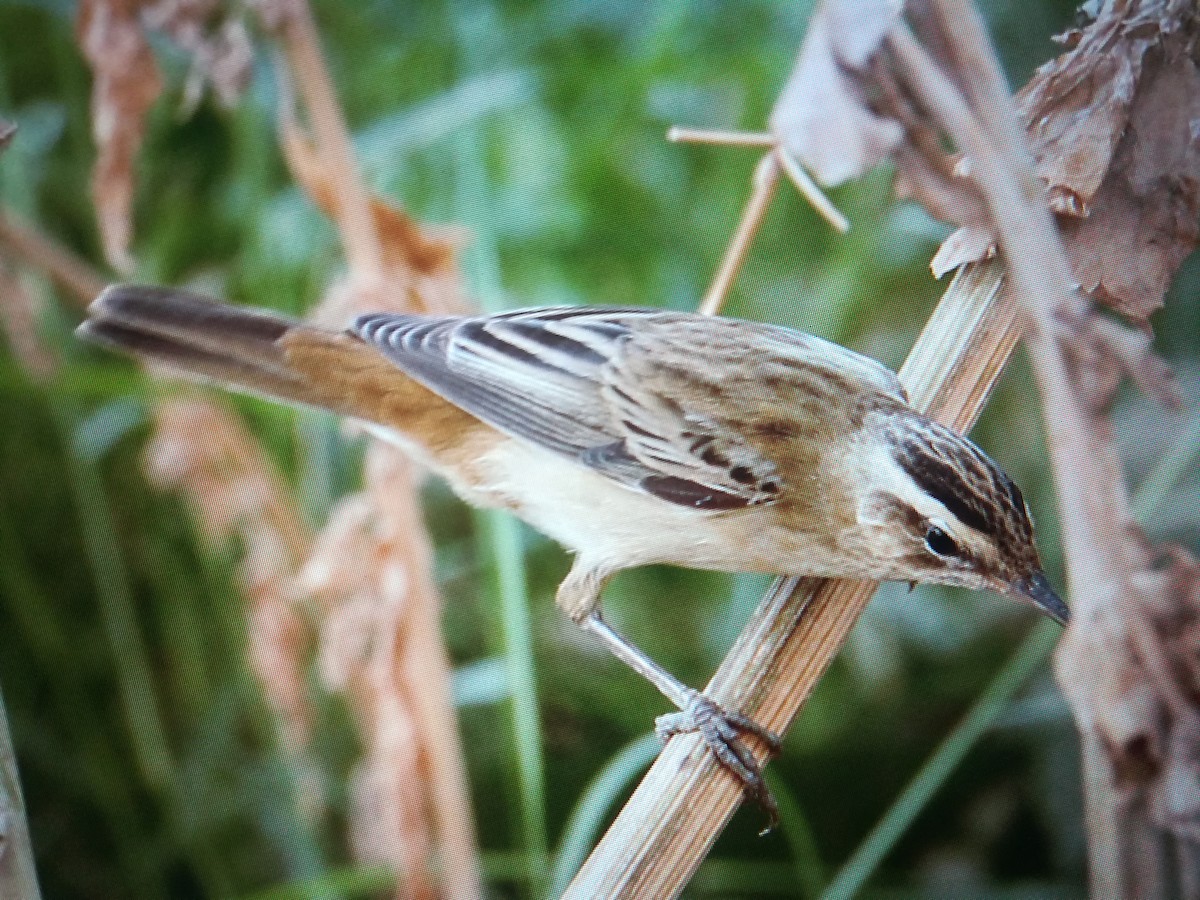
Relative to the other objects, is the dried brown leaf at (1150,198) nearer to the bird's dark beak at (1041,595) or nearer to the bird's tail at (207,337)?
the bird's dark beak at (1041,595)

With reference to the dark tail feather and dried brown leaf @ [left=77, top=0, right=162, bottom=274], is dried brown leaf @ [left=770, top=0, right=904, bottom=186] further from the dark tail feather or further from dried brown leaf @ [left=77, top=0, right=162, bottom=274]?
dried brown leaf @ [left=77, top=0, right=162, bottom=274]

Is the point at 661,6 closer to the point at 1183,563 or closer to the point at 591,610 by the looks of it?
the point at 591,610

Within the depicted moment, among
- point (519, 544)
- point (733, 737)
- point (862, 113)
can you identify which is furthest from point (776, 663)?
point (519, 544)

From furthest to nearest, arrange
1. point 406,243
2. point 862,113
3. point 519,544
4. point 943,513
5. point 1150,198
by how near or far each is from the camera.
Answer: point 519,544 → point 406,243 → point 943,513 → point 1150,198 → point 862,113

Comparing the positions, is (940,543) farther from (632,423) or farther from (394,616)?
(394,616)

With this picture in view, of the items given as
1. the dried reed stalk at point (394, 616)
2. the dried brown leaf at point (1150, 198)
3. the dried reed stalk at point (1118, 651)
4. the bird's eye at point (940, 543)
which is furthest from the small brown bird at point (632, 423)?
the dried reed stalk at point (1118, 651)

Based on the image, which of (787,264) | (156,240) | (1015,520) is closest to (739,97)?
(787,264)
